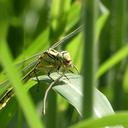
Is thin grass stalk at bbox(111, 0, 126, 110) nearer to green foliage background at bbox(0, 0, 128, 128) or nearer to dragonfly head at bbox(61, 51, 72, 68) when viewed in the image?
green foliage background at bbox(0, 0, 128, 128)

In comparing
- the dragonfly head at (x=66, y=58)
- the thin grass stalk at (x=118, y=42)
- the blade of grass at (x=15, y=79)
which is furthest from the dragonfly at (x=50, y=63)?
the blade of grass at (x=15, y=79)

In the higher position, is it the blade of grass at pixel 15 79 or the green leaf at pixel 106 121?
the blade of grass at pixel 15 79

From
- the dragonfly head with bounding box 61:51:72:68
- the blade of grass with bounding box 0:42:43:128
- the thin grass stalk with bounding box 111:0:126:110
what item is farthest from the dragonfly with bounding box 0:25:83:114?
the blade of grass with bounding box 0:42:43:128

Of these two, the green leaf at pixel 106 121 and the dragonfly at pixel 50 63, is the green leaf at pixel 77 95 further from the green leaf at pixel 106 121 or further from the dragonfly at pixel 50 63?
the green leaf at pixel 106 121

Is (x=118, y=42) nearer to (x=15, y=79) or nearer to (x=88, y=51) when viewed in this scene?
(x=88, y=51)

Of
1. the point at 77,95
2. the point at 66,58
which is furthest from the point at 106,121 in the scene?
the point at 66,58

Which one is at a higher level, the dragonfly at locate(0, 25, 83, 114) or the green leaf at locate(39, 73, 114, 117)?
the dragonfly at locate(0, 25, 83, 114)

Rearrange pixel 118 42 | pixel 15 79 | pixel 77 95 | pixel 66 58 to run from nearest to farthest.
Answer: pixel 15 79 < pixel 77 95 < pixel 66 58 < pixel 118 42
